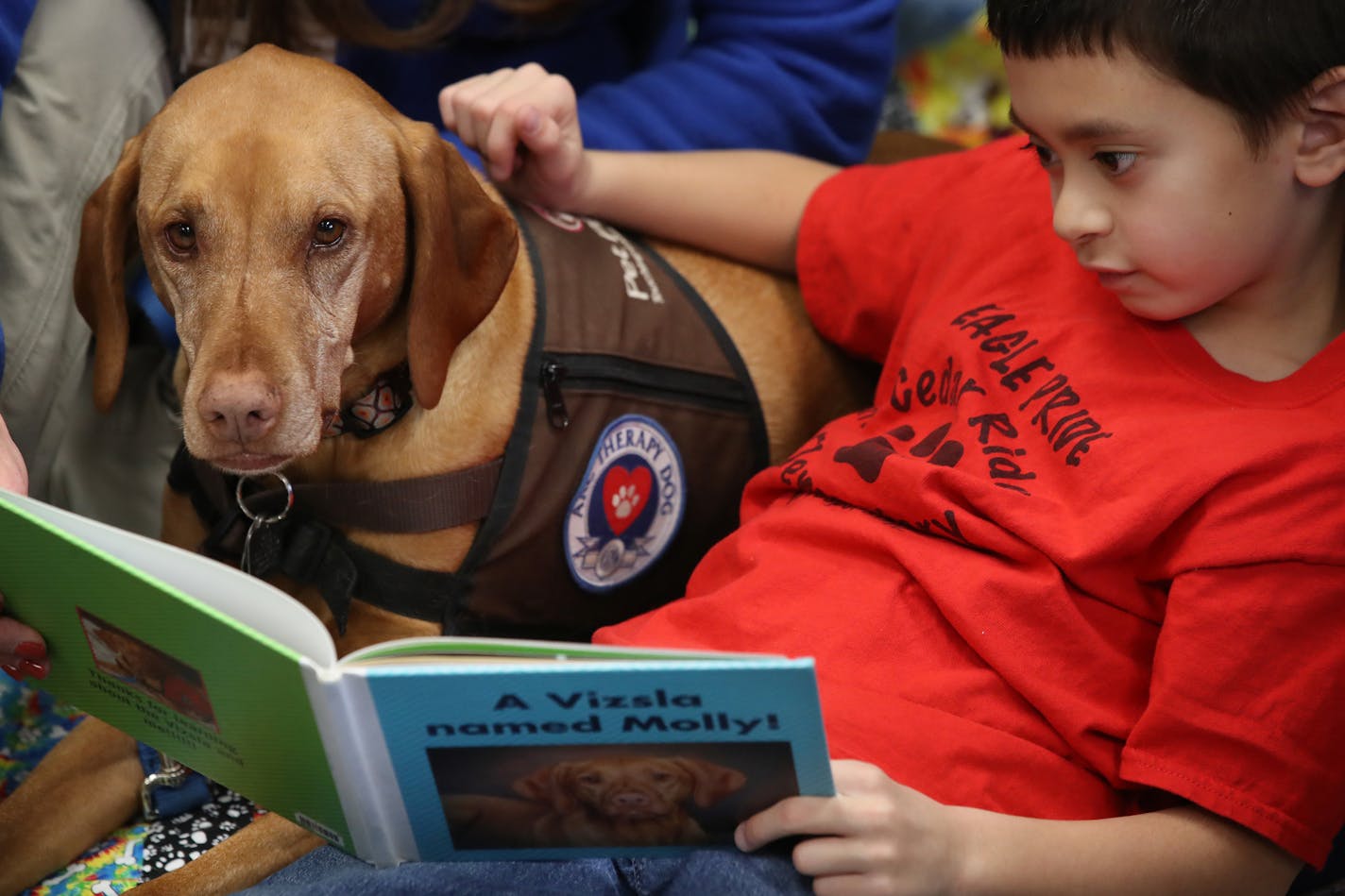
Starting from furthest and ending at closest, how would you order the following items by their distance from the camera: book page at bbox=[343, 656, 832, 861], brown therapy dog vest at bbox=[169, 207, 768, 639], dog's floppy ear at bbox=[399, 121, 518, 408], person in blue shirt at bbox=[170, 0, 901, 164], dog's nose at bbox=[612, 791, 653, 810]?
person in blue shirt at bbox=[170, 0, 901, 164] → brown therapy dog vest at bbox=[169, 207, 768, 639] → dog's floppy ear at bbox=[399, 121, 518, 408] → dog's nose at bbox=[612, 791, 653, 810] → book page at bbox=[343, 656, 832, 861]

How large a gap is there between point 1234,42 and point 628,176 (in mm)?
786

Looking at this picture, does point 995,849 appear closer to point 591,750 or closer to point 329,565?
point 591,750

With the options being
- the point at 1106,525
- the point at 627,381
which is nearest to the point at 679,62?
the point at 627,381

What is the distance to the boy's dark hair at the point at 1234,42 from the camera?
1.07 metres

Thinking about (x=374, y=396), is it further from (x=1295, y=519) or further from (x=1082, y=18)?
(x=1295, y=519)

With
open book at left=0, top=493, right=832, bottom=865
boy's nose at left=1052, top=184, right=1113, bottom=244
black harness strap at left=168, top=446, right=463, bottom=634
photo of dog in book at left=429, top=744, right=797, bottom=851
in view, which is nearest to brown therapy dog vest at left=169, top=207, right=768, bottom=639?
black harness strap at left=168, top=446, right=463, bottom=634

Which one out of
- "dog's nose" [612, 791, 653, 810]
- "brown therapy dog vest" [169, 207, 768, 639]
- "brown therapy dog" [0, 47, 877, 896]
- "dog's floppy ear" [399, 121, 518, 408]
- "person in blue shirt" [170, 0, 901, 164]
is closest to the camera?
"dog's nose" [612, 791, 653, 810]

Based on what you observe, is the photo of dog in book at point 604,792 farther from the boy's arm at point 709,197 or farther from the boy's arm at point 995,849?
the boy's arm at point 709,197

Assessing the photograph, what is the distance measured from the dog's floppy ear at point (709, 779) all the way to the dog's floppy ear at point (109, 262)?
32.5 inches

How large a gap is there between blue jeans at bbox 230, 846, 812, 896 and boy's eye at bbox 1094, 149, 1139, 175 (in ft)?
2.10

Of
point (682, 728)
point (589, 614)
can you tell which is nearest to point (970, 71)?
point (589, 614)

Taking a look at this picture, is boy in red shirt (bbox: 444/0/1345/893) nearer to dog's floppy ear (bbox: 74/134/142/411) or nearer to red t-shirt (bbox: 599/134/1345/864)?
red t-shirt (bbox: 599/134/1345/864)

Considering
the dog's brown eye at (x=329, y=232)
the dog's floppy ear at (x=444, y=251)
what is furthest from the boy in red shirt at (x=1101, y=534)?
the dog's brown eye at (x=329, y=232)

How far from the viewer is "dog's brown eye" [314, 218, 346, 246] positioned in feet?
4.17
